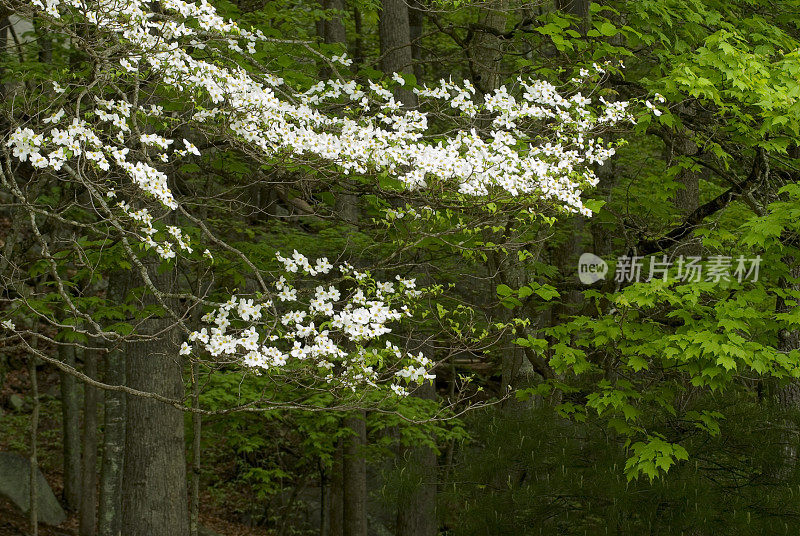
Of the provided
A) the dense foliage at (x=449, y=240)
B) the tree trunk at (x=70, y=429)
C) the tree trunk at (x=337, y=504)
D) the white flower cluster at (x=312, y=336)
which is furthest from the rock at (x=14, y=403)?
the white flower cluster at (x=312, y=336)

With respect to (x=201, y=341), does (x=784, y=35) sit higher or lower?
higher

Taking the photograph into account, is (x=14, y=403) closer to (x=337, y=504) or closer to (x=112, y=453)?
(x=112, y=453)

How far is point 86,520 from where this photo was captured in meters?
10.5

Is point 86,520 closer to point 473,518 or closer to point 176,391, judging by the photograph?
point 176,391

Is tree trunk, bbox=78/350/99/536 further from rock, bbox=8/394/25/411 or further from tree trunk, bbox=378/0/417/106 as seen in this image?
tree trunk, bbox=378/0/417/106

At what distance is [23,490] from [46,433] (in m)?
2.61

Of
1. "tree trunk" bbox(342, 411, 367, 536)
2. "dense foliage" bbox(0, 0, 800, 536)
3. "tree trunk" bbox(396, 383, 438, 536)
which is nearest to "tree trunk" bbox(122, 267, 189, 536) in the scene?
"dense foliage" bbox(0, 0, 800, 536)

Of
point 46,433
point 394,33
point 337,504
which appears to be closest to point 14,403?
point 46,433

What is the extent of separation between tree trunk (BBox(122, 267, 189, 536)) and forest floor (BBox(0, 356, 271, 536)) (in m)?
4.92

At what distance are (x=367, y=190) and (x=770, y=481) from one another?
15.0 ft

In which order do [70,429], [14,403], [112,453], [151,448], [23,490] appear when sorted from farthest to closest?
[14,403] → [23,490] → [70,429] → [112,453] → [151,448]

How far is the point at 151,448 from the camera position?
682 cm

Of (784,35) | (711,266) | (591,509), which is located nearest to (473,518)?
(591,509)

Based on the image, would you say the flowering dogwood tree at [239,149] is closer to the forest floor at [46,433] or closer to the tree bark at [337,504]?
the tree bark at [337,504]
